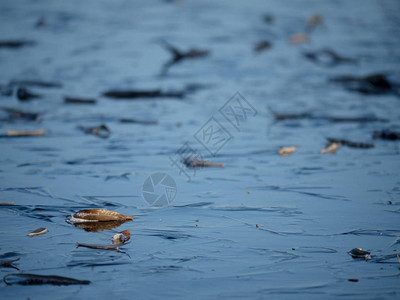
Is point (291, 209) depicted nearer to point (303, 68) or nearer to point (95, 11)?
point (303, 68)

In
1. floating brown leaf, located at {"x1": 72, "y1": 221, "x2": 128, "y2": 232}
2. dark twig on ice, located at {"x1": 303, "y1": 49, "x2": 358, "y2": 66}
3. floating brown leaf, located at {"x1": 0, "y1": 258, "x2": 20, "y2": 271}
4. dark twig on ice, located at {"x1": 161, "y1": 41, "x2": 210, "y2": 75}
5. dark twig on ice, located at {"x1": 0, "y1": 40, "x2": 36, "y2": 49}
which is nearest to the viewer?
floating brown leaf, located at {"x1": 0, "y1": 258, "x2": 20, "y2": 271}

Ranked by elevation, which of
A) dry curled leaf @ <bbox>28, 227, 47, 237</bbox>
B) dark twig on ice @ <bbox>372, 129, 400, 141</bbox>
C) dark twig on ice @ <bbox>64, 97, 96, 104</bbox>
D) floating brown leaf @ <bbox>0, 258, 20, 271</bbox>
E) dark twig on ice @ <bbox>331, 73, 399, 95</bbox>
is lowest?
floating brown leaf @ <bbox>0, 258, 20, 271</bbox>

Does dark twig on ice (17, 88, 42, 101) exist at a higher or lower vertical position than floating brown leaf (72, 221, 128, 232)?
higher

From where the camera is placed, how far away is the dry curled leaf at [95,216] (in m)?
2.97

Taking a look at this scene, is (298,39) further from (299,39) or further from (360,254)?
(360,254)

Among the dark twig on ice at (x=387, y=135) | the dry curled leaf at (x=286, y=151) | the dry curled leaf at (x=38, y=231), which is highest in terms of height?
the dark twig on ice at (x=387, y=135)

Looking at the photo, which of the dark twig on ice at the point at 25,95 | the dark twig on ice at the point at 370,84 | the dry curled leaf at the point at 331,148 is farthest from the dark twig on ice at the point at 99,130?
the dark twig on ice at the point at 370,84

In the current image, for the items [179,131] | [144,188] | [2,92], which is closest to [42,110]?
[2,92]

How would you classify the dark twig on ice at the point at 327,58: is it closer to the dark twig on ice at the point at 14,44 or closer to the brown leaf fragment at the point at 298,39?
the brown leaf fragment at the point at 298,39

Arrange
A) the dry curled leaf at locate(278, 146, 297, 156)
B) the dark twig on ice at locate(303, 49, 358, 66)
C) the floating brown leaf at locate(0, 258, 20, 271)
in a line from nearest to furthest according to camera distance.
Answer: the floating brown leaf at locate(0, 258, 20, 271) → the dry curled leaf at locate(278, 146, 297, 156) → the dark twig on ice at locate(303, 49, 358, 66)

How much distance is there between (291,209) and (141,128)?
2.24m

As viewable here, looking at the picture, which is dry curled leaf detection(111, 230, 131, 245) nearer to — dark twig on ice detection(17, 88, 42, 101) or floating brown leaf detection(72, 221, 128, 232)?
floating brown leaf detection(72, 221, 128, 232)

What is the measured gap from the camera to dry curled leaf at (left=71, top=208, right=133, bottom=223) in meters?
2.97

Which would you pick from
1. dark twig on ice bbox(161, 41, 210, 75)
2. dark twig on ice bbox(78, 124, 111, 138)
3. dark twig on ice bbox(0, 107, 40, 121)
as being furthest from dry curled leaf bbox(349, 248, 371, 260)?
dark twig on ice bbox(161, 41, 210, 75)
